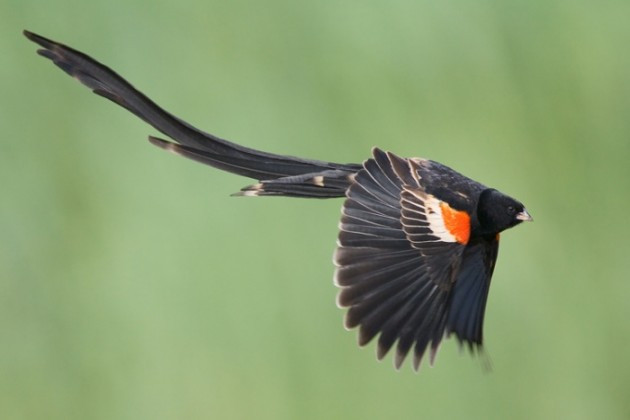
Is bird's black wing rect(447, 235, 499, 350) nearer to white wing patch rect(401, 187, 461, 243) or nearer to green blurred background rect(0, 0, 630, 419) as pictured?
white wing patch rect(401, 187, 461, 243)

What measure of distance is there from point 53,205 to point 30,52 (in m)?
0.48

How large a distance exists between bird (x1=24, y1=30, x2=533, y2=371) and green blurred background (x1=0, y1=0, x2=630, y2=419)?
0.85m

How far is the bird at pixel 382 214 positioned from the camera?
90.7 inches

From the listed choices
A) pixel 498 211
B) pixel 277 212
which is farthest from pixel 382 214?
pixel 277 212

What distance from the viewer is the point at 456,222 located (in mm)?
2379

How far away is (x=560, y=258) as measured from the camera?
3.77 metres

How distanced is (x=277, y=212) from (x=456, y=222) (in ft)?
3.50

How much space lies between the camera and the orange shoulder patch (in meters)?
2.37

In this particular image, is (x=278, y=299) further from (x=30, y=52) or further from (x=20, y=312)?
(x=30, y=52)

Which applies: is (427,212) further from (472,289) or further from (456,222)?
(472,289)

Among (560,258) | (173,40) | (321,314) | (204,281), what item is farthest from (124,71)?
(560,258)

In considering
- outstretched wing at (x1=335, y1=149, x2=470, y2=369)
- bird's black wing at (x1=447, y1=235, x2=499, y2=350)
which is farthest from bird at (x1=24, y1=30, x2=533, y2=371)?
bird's black wing at (x1=447, y1=235, x2=499, y2=350)

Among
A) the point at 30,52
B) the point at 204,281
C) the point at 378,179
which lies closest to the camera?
the point at 378,179

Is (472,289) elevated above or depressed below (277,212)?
below
